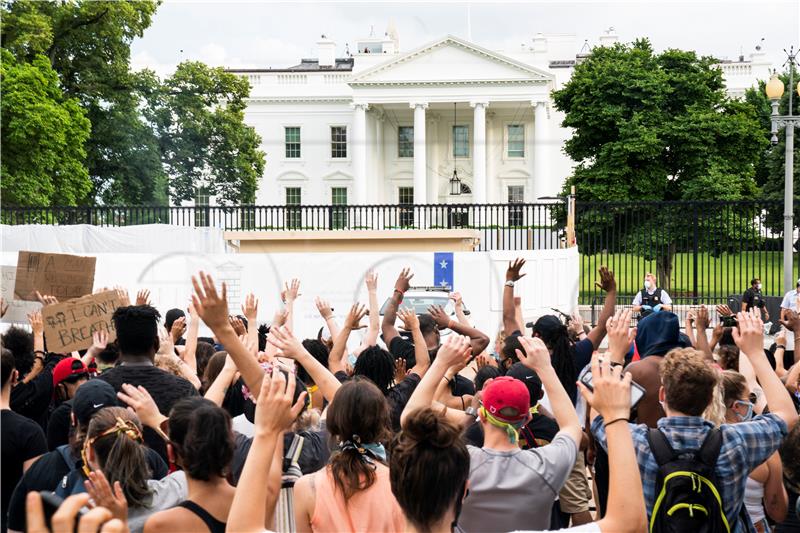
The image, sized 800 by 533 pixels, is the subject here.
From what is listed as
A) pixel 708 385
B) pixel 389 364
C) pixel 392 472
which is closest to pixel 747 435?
pixel 708 385

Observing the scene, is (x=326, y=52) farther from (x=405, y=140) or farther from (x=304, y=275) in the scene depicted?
(x=304, y=275)

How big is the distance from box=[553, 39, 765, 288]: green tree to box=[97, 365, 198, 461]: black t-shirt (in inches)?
1347

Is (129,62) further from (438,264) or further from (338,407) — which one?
(338,407)

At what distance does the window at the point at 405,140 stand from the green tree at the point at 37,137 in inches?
1450

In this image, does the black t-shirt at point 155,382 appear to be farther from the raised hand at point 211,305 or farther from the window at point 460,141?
the window at point 460,141

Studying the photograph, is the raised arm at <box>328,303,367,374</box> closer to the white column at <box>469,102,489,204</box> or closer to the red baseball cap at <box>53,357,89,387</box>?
the red baseball cap at <box>53,357,89,387</box>

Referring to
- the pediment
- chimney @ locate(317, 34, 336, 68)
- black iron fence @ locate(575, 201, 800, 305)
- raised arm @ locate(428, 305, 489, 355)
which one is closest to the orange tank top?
raised arm @ locate(428, 305, 489, 355)

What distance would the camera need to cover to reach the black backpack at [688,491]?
3537 millimetres

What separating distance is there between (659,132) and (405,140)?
27.0 metres

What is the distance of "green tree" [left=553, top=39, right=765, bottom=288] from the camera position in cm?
3881

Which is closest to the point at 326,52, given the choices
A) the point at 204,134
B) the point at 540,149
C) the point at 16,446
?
the point at 540,149

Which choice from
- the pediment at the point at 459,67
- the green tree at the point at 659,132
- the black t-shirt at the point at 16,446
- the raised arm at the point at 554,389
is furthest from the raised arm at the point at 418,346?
the pediment at the point at 459,67

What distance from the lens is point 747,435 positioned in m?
3.67

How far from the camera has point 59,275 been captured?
28.4ft
